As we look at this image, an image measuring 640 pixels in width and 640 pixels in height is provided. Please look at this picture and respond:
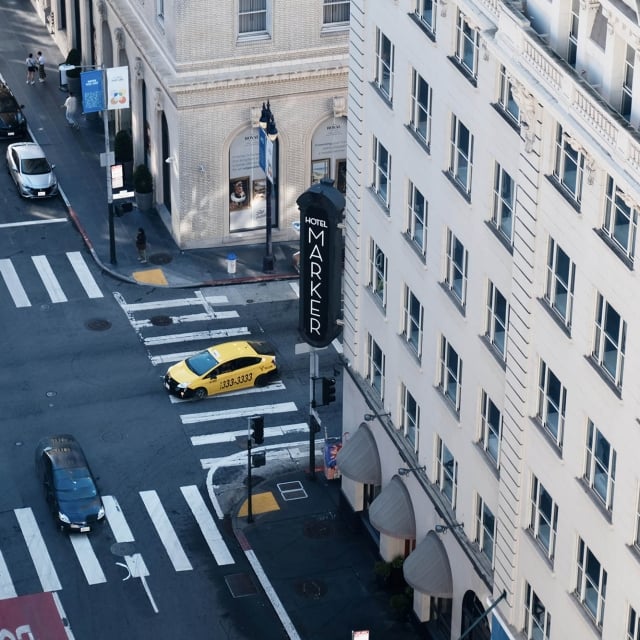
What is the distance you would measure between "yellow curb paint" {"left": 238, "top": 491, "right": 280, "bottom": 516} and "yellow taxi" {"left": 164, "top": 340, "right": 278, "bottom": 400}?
255 inches

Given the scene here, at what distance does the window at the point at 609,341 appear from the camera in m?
42.5

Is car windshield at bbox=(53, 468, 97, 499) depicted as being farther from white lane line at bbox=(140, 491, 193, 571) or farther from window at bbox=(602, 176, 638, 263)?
window at bbox=(602, 176, 638, 263)

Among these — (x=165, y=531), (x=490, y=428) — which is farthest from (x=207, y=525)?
(x=490, y=428)

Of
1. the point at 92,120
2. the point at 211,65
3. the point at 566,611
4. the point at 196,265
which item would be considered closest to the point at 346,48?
the point at 211,65

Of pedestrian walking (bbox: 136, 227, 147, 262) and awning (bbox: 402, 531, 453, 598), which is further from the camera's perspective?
pedestrian walking (bbox: 136, 227, 147, 262)

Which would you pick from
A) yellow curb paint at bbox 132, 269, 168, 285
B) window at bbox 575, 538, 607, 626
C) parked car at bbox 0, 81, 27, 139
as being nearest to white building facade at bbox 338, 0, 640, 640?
window at bbox 575, 538, 607, 626

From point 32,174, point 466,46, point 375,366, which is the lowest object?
point 32,174

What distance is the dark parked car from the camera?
205 feet

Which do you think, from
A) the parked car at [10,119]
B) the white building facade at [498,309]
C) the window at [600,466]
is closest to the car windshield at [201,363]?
the white building facade at [498,309]

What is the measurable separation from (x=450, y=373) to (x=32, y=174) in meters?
37.0

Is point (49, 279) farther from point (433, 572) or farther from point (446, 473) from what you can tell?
point (433, 572)

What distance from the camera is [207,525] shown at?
6372 cm

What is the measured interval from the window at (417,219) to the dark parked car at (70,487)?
51.6ft

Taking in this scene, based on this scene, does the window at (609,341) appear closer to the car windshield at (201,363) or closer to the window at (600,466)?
the window at (600,466)
